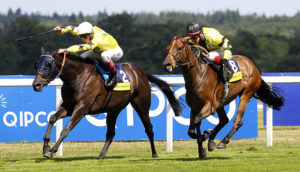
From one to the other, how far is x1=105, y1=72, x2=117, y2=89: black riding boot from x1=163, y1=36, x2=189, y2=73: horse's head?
99 centimetres

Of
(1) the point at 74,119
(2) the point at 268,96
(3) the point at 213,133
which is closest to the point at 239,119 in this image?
(3) the point at 213,133

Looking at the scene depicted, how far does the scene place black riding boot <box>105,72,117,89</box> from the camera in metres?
8.42

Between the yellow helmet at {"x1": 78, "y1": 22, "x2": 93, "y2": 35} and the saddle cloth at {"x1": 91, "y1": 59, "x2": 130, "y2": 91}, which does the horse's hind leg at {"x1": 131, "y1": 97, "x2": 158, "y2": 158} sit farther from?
the yellow helmet at {"x1": 78, "y1": 22, "x2": 93, "y2": 35}

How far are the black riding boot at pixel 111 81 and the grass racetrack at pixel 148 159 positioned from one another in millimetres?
992

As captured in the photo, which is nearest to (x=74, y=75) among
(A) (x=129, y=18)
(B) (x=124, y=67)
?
(B) (x=124, y=67)

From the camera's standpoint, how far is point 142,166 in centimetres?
758

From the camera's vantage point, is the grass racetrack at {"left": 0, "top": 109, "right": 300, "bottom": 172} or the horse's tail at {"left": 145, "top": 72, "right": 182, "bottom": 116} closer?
the grass racetrack at {"left": 0, "top": 109, "right": 300, "bottom": 172}

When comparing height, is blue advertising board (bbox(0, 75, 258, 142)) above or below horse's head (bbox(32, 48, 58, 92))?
below

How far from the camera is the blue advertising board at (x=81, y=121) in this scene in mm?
10750

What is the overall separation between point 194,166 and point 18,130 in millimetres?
4276

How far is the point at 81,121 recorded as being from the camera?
35.5 ft

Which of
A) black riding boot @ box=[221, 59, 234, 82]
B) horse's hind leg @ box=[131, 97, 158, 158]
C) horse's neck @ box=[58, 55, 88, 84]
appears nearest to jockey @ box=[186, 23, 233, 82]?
black riding boot @ box=[221, 59, 234, 82]

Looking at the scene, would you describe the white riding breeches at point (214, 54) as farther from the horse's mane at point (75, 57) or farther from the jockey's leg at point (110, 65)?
the horse's mane at point (75, 57)

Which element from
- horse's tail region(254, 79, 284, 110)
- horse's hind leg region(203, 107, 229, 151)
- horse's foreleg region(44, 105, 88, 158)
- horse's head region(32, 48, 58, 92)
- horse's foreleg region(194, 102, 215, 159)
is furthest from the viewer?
horse's tail region(254, 79, 284, 110)
